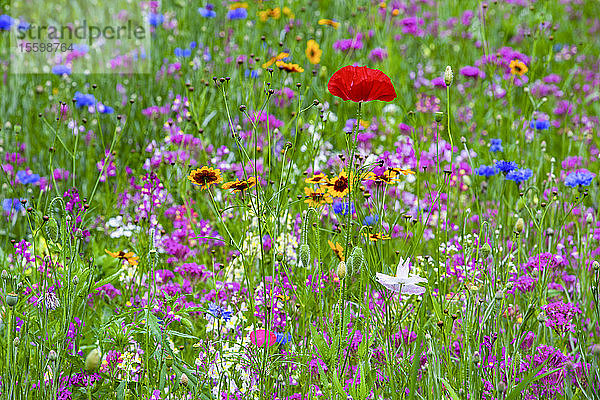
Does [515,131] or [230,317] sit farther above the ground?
[515,131]

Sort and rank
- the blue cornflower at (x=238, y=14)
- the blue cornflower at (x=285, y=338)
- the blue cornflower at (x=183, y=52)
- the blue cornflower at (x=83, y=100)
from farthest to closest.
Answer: the blue cornflower at (x=238, y=14) → the blue cornflower at (x=183, y=52) → the blue cornflower at (x=83, y=100) → the blue cornflower at (x=285, y=338)

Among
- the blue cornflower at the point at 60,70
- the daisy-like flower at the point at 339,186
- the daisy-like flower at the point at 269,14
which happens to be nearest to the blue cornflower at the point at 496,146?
the daisy-like flower at the point at 339,186

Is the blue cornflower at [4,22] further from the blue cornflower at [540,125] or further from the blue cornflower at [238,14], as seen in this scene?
the blue cornflower at [540,125]

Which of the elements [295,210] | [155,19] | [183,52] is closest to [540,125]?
[295,210]

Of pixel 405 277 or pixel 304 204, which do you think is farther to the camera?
pixel 304 204

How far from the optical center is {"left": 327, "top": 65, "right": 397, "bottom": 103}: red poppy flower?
1618 millimetres

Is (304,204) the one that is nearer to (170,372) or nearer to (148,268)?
(148,268)

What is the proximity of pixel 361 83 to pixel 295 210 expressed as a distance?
0.98 metres

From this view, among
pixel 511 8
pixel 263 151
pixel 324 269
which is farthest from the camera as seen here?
pixel 511 8

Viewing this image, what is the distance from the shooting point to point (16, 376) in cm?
158

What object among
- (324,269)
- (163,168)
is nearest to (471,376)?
(324,269)

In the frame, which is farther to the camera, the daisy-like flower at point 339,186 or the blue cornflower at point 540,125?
the blue cornflower at point 540,125

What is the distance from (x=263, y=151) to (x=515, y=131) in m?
1.00

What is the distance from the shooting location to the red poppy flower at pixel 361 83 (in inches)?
63.7
